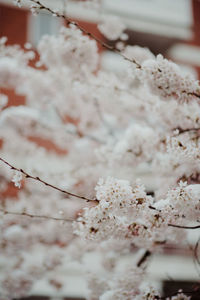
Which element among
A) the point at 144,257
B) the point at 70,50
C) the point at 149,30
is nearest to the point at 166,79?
the point at 70,50

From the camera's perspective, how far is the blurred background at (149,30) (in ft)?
18.0

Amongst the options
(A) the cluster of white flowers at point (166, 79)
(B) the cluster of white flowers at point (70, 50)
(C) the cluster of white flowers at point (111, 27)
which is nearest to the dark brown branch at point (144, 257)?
(A) the cluster of white flowers at point (166, 79)

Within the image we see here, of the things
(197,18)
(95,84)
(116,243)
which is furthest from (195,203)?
(197,18)

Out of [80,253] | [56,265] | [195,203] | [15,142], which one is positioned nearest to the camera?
[195,203]

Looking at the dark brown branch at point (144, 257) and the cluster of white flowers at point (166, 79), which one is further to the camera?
the dark brown branch at point (144, 257)

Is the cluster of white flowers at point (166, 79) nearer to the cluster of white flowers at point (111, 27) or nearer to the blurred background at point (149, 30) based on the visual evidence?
the cluster of white flowers at point (111, 27)

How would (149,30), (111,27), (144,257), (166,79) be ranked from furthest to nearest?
(149,30), (111,27), (144,257), (166,79)

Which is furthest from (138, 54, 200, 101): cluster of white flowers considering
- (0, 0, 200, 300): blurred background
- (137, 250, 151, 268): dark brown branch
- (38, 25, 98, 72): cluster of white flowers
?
(0, 0, 200, 300): blurred background

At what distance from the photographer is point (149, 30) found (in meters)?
6.54

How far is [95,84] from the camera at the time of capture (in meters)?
1.92

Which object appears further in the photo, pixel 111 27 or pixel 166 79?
pixel 111 27

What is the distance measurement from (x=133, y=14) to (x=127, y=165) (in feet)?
17.9

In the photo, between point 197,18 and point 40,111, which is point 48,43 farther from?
point 197,18

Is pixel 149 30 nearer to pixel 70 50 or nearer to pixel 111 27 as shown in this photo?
pixel 111 27
